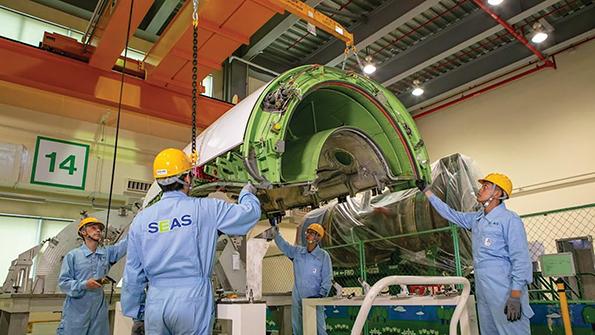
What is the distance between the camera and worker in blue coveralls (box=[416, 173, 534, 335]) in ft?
11.0

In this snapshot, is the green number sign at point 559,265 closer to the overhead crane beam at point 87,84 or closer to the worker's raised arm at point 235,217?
the worker's raised arm at point 235,217

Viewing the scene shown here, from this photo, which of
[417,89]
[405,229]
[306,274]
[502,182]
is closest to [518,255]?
[502,182]

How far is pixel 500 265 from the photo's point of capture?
3.53m

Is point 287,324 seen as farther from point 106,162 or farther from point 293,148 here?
point 106,162

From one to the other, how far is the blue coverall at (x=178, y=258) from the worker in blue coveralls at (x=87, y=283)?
1811 mm

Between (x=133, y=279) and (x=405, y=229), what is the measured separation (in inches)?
147

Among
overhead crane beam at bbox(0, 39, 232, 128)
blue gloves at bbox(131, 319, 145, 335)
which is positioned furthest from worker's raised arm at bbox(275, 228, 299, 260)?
overhead crane beam at bbox(0, 39, 232, 128)

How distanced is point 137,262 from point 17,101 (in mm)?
5773

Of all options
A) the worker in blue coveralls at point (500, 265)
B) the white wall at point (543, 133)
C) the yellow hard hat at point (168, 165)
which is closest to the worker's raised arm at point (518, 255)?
the worker in blue coveralls at point (500, 265)

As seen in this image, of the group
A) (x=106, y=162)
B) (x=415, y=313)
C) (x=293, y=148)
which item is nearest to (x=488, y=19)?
(x=415, y=313)

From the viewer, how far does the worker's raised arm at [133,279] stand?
2609 millimetres

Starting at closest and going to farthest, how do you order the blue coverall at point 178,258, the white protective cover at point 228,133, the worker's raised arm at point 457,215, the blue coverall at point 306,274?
the blue coverall at point 178,258 → the white protective cover at point 228,133 → the worker's raised arm at point 457,215 → the blue coverall at point 306,274

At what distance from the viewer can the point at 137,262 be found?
263cm

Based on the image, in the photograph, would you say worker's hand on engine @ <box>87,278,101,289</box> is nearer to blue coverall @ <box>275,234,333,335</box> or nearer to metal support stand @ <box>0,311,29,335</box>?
metal support stand @ <box>0,311,29,335</box>
